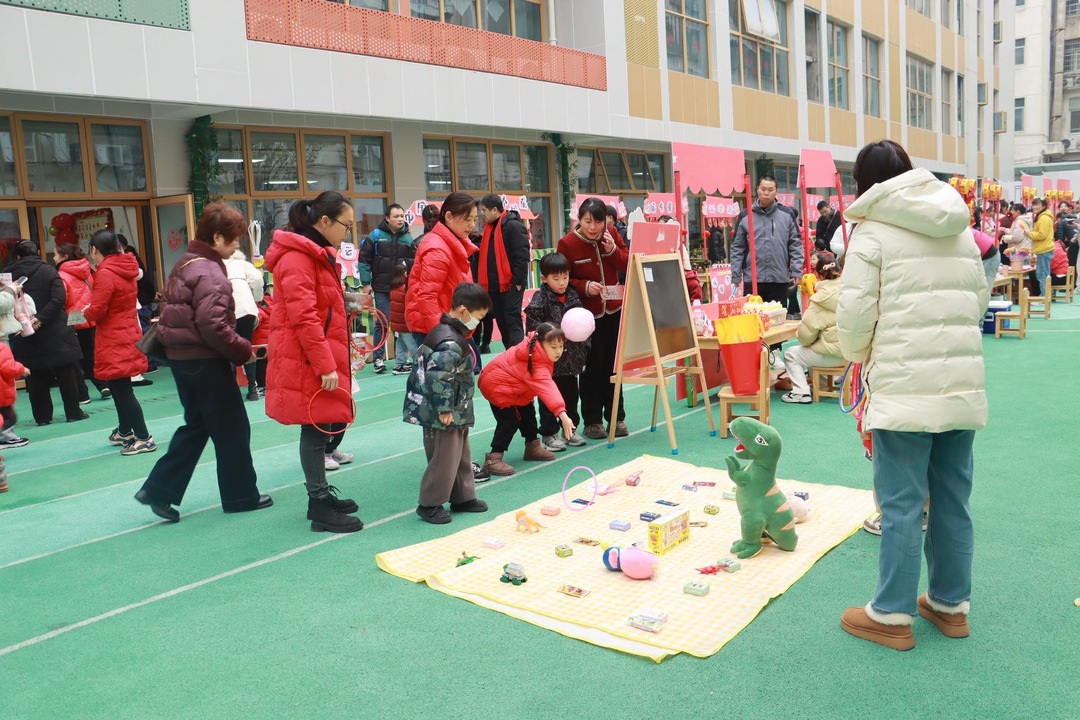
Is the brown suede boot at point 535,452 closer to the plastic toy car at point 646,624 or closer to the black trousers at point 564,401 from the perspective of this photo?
the black trousers at point 564,401

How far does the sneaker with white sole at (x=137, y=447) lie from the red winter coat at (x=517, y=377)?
125 inches

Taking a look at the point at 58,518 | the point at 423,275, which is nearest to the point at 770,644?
the point at 423,275

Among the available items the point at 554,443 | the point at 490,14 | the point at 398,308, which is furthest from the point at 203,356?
the point at 490,14

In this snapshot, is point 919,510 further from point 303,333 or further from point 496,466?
point 496,466

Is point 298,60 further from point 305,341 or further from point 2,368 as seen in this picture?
point 305,341

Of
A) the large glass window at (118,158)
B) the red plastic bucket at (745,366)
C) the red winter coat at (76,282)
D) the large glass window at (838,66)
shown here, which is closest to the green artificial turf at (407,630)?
the red plastic bucket at (745,366)

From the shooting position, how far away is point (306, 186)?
13.6 metres

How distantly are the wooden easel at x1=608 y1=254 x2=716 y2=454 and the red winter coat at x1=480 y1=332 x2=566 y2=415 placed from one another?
0.91 m

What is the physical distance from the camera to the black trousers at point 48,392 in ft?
28.4

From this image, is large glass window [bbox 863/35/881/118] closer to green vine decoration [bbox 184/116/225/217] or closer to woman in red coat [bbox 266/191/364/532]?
green vine decoration [bbox 184/116/225/217]

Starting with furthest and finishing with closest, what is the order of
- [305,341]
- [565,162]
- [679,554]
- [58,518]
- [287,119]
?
1. [565,162]
2. [287,119]
3. [58,518]
4. [305,341]
5. [679,554]

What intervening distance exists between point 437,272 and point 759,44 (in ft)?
63.5

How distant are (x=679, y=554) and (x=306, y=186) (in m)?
10.9

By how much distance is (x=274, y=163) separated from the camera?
43.5 feet
